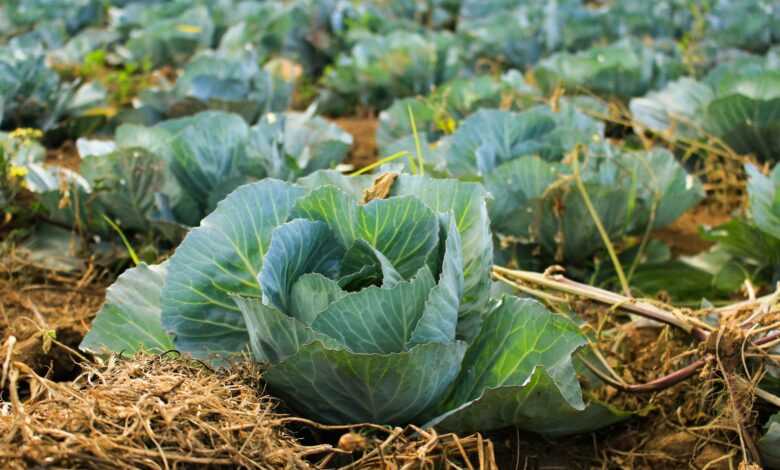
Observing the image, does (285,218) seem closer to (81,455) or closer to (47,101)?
(81,455)

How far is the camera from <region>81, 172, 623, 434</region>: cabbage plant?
1.80 meters

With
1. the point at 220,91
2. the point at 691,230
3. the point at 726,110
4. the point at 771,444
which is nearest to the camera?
the point at 771,444

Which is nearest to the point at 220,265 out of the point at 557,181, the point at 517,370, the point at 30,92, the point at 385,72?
the point at 517,370

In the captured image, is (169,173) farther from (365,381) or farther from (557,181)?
(365,381)

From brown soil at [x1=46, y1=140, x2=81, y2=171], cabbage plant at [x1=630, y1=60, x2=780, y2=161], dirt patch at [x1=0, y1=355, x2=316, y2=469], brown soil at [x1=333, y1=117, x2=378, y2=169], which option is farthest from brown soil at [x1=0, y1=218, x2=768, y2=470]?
brown soil at [x1=333, y1=117, x2=378, y2=169]

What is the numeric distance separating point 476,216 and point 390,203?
0.21m

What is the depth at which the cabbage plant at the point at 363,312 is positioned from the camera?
180cm

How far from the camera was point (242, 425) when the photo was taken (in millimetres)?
1599

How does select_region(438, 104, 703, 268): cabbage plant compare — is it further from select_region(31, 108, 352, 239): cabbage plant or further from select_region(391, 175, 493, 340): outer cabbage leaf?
select_region(391, 175, 493, 340): outer cabbage leaf

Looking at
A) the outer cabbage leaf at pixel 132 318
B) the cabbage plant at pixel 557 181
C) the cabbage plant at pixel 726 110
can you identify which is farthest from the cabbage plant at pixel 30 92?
the cabbage plant at pixel 726 110

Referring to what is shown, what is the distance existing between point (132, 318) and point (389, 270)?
0.63 m

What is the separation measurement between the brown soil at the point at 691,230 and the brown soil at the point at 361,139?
139 cm

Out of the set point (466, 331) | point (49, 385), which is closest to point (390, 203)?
point (466, 331)

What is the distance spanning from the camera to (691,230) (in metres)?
3.89
